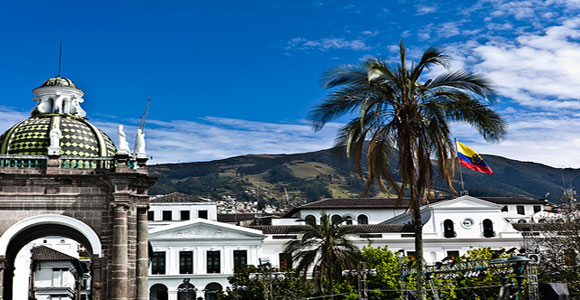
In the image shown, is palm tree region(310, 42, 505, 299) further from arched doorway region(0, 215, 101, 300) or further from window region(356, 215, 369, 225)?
window region(356, 215, 369, 225)

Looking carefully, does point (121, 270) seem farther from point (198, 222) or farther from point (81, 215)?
point (198, 222)

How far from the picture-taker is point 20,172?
2670cm

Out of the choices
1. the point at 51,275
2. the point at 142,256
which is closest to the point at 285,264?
the point at 51,275

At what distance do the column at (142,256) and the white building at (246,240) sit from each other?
29607 mm

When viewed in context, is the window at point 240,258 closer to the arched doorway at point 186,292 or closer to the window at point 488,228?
the arched doorway at point 186,292

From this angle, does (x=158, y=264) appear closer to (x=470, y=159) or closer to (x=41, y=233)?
(x=470, y=159)

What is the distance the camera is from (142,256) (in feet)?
89.9

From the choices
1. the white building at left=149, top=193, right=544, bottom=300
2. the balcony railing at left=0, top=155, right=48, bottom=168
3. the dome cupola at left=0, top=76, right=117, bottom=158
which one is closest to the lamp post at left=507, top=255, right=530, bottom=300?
the dome cupola at left=0, top=76, right=117, bottom=158

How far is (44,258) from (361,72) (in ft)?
171

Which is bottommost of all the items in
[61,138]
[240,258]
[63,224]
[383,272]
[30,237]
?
[383,272]

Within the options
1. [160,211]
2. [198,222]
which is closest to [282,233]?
[198,222]

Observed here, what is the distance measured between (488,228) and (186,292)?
30.4 metres

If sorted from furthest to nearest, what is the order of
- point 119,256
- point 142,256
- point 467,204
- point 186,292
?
point 467,204
point 186,292
point 142,256
point 119,256

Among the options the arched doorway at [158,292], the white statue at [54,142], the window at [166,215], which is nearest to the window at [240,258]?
the arched doorway at [158,292]
